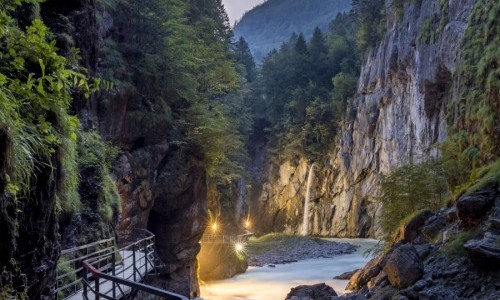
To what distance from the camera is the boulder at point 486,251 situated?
882 centimetres

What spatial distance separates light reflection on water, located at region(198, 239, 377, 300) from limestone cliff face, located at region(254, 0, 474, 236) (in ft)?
24.5

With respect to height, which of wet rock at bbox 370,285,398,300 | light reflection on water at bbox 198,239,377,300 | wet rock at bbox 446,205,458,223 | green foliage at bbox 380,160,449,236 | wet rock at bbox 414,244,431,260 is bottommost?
light reflection on water at bbox 198,239,377,300

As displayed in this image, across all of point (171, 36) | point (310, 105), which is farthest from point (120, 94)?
point (310, 105)

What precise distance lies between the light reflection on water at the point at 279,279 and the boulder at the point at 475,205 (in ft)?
29.6

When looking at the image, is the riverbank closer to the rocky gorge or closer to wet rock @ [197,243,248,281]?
the rocky gorge

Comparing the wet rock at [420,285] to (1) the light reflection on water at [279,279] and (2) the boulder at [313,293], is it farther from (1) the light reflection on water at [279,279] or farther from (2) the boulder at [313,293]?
(1) the light reflection on water at [279,279]

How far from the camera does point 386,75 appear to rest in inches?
1438

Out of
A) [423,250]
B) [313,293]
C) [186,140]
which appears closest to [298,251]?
[186,140]

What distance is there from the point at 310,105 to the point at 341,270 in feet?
90.0

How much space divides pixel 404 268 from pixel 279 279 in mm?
15651

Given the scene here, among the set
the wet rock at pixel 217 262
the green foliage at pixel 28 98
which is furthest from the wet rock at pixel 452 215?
the wet rock at pixel 217 262

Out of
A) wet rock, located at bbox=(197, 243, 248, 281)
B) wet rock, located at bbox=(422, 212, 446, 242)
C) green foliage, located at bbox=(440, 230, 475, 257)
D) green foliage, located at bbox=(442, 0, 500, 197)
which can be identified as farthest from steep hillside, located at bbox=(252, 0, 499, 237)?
wet rock, located at bbox=(197, 243, 248, 281)

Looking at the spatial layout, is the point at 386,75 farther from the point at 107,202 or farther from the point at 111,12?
the point at 107,202

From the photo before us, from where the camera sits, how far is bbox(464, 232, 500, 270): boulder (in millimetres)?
8820
